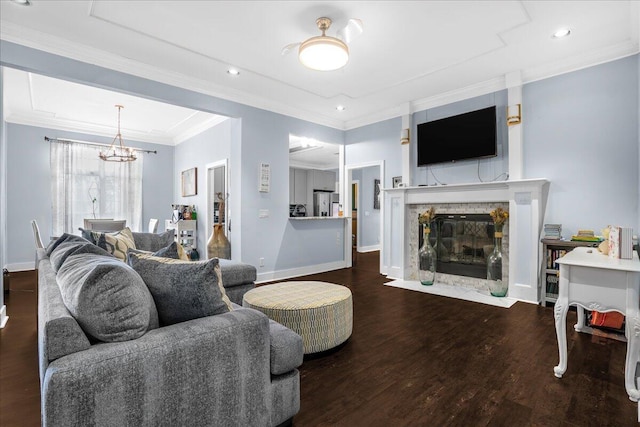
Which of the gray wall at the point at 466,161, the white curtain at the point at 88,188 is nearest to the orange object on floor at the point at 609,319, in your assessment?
the gray wall at the point at 466,161

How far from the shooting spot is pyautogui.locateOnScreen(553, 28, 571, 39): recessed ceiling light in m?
2.98

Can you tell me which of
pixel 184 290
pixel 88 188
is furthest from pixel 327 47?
pixel 88 188

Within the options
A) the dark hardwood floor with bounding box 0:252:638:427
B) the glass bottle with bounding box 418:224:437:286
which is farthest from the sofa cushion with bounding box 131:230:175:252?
the glass bottle with bounding box 418:224:437:286

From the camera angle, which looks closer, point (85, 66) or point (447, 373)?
point (447, 373)

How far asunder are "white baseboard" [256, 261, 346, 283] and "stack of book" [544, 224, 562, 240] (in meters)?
3.32

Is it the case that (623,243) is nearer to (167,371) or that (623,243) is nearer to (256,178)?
(167,371)

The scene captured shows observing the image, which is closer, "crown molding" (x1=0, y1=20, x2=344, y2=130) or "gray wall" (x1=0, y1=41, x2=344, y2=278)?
"crown molding" (x1=0, y1=20, x2=344, y2=130)

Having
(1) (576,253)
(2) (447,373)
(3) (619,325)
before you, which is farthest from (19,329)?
(3) (619,325)

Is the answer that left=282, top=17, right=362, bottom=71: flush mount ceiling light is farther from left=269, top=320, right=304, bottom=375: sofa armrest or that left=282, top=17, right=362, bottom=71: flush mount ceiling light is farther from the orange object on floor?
the orange object on floor

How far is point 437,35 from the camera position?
3.07 meters

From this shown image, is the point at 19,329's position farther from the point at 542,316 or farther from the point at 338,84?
the point at 542,316

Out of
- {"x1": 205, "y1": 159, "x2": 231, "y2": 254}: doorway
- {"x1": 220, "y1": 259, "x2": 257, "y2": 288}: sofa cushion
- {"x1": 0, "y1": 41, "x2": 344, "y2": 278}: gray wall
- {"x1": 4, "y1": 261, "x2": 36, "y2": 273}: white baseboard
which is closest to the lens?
{"x1": 220, "y1": 259, "x2": 257, "y2": 288}: sofa cushion

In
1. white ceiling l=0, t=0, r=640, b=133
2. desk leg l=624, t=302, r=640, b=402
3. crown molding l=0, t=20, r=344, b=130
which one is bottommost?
desk leg l=624, t=302, r=640, b=402

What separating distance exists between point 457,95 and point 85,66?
4.61 m
